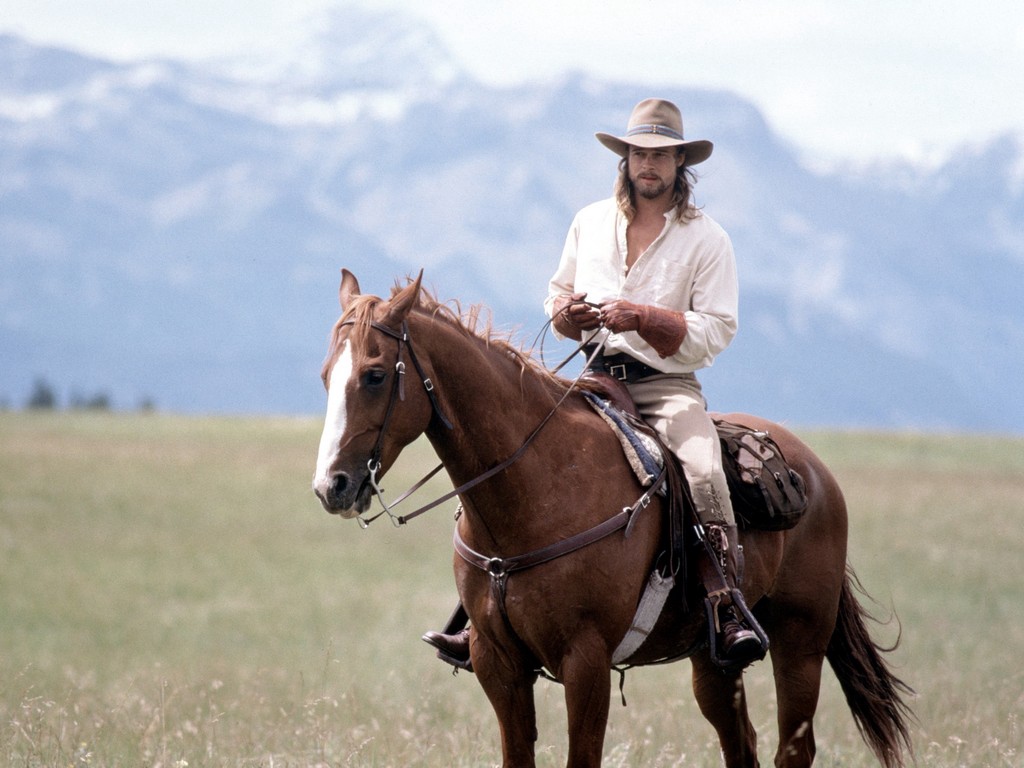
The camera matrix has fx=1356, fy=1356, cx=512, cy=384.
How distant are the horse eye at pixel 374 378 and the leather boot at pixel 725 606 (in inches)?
74.7

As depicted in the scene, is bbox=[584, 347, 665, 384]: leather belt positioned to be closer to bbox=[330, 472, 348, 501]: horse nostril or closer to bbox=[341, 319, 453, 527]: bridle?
bbox=[341, 319, 453, 527]: bridle

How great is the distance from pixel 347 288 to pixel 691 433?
1853 millimetres

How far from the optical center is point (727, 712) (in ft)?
24.5

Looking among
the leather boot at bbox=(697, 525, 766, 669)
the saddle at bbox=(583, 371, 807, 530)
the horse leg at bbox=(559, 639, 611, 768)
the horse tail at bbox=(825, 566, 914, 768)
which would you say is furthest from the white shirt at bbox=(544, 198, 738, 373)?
the horse tail at bbox=(825, 566, 914, 768)

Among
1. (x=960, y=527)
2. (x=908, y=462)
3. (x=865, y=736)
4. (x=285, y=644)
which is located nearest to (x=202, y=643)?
(x=285, y=644)

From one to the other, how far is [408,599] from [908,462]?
29.8 metres

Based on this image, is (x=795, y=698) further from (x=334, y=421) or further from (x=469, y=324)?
(x=334, y=421)

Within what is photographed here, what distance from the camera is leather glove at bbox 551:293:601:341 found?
634 cm

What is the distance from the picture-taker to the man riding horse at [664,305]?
20.9 ft

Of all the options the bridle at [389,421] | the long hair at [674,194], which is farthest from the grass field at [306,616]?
the long hair at [674,194]

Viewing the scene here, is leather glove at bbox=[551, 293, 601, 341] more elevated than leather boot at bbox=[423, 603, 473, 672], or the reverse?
leather glove at bbox=[551, 293, 601, 341]

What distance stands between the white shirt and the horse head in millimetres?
1482

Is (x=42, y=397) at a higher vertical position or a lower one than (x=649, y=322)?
lower

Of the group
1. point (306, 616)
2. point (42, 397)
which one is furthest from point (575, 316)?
point (42, 397)
